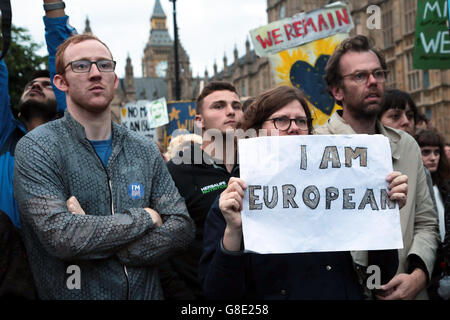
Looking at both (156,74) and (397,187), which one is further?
(156,74)

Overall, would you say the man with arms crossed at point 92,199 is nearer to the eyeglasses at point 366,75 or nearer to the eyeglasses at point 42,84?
the eyeglasses at point 42,84

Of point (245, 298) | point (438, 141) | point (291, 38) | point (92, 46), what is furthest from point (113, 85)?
point (291, 38)

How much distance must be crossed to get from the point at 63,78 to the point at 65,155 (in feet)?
1.50

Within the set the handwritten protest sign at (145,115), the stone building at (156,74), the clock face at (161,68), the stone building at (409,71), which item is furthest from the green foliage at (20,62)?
the clock face at (161,68)

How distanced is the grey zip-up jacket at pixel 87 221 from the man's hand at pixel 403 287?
1091 millimetres

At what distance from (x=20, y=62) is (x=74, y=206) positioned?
2659 cm

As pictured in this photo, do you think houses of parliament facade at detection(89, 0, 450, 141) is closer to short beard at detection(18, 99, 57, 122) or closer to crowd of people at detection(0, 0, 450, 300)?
crowd of people at detection(0, 0, 450, 300)

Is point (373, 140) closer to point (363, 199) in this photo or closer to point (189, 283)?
point (363, 199)

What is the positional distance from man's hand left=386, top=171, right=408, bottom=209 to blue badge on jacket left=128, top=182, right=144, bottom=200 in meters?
1.27

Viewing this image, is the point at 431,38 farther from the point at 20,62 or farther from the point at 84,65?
the point at 20,62

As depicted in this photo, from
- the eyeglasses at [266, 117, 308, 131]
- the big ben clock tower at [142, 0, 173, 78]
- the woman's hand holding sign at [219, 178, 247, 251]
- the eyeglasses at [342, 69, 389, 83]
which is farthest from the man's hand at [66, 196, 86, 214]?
the big ben clock tower at [142, 0, 173, 78]

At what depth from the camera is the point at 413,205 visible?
125 inches

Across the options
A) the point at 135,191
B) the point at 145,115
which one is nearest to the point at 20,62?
the point at 145,115

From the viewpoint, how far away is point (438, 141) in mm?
5312
